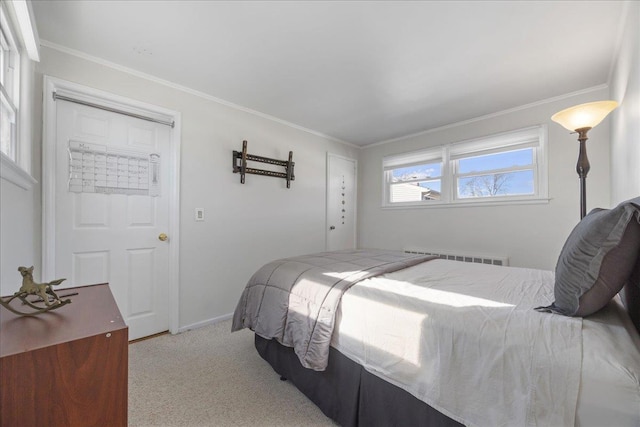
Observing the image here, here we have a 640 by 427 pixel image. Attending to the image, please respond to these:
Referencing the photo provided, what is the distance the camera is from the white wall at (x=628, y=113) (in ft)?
4.62

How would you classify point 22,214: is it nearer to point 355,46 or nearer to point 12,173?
point 12,173

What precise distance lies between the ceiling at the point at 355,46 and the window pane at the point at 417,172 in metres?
0.97

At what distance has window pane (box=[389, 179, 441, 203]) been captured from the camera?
3.61 m

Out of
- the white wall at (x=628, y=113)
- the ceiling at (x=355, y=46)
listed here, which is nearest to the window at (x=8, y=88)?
the ceiling at (x=355, y=46)

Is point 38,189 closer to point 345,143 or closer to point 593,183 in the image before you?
point 345,143

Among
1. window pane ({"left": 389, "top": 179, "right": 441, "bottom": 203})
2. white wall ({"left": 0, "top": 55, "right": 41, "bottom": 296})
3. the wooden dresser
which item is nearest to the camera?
the wooden dresser

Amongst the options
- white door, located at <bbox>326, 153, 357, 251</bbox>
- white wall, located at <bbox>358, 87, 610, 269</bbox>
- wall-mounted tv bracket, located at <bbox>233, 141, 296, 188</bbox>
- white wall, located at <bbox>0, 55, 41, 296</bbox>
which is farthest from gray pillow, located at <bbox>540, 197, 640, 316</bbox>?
white door, located at <bbox>326, 153, 357, 251</bbox>

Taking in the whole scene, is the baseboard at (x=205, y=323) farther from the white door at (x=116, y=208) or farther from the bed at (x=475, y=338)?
the bed at (x=475, y=338)

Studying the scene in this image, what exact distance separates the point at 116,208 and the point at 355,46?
7.66 ft

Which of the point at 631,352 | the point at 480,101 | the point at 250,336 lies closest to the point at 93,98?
the point at 250,336

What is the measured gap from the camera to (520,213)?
9.41 ft

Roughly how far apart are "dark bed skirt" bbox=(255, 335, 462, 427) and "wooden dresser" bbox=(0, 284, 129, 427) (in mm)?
975

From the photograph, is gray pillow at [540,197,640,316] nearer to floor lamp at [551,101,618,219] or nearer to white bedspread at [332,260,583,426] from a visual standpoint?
white bedspread at [332,260,583,426]

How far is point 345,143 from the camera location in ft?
13.9
